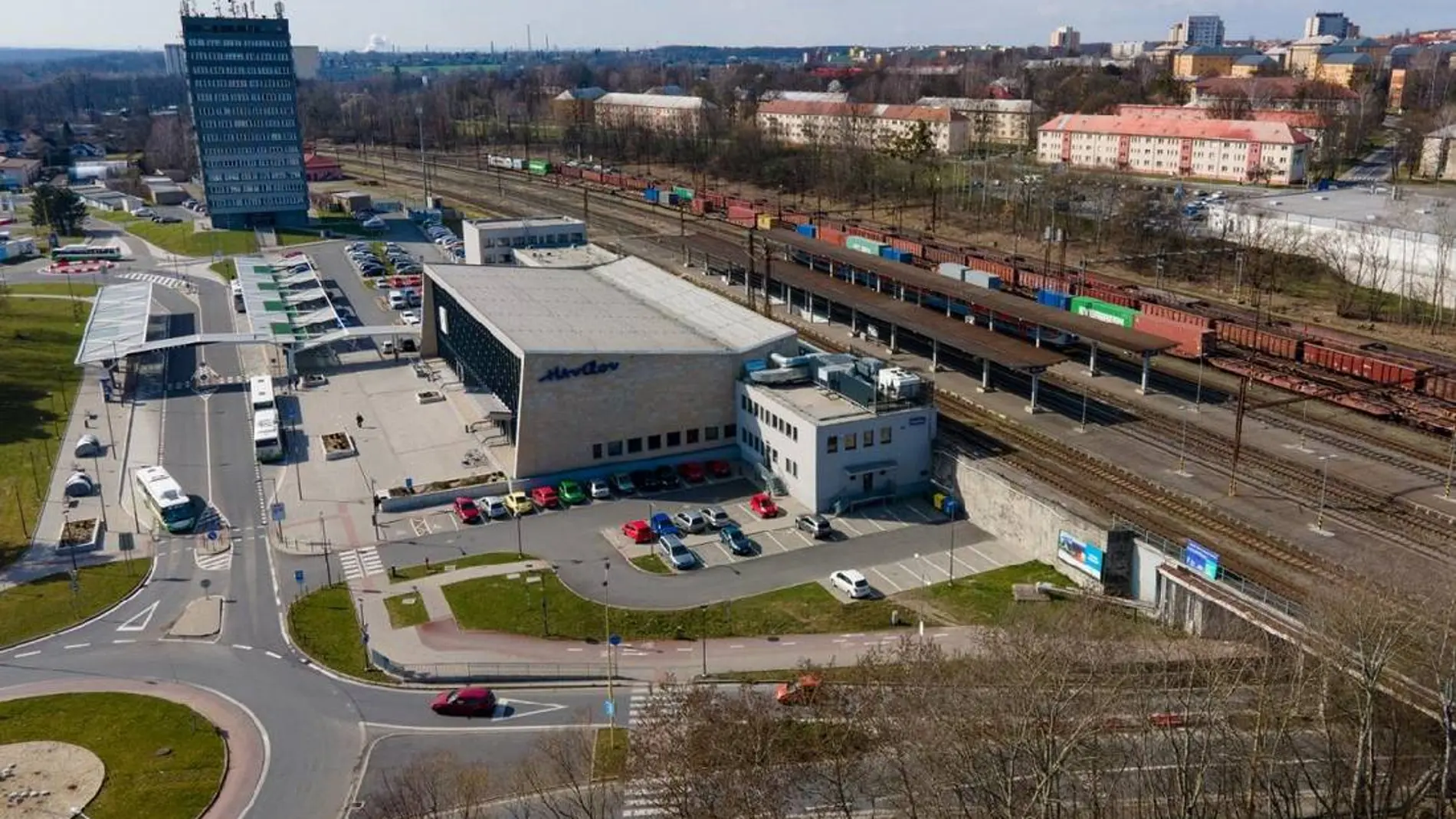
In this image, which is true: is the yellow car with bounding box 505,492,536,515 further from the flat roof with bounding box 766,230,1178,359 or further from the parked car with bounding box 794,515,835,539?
the flat roof with bounding box 766,230,1178,359

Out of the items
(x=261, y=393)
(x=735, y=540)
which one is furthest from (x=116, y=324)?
(x=735, y=540)

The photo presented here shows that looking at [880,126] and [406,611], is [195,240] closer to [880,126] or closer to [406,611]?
[406,611]

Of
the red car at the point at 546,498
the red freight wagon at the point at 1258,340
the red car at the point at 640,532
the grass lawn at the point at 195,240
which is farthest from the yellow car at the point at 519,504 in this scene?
the grass lawn at the point at 195,240

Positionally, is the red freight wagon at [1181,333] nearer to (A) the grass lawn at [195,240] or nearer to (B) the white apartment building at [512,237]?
(B) the white apartment building at [512,237]

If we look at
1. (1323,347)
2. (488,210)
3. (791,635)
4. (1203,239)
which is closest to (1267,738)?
(791,635)

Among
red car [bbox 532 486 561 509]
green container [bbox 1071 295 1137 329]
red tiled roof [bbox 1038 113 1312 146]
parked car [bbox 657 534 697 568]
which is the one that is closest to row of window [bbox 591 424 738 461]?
red car [bbox 532 486 561 509]

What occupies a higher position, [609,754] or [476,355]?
[476,355]
